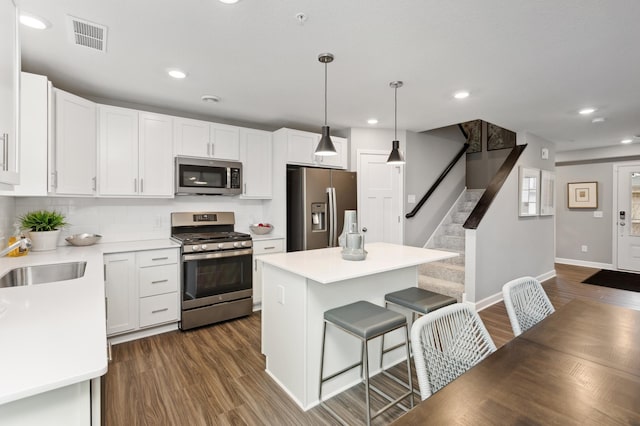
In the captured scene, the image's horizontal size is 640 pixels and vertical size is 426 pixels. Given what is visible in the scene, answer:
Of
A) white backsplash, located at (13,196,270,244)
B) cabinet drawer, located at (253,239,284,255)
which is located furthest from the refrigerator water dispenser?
white backsplash, located at (13,196,270,244)

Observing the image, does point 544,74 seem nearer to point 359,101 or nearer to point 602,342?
point 359,101

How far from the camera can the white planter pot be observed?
272cm

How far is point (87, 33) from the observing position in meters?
2.01

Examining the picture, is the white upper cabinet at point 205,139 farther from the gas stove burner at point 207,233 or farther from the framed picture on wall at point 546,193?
the framed picture on wall at point 546,193

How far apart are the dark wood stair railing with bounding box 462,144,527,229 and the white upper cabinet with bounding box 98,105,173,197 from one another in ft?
11.6

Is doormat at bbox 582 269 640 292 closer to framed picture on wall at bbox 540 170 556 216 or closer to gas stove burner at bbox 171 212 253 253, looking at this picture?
framed picture on wall at bbox 540 170 556 216

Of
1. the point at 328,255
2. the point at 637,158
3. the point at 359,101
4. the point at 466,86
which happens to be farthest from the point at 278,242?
the point at 637,158

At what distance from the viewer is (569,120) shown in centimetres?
409

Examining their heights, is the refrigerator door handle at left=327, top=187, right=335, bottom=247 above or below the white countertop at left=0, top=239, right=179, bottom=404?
above

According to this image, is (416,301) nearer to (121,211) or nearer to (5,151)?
(5,151)

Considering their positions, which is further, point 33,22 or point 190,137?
point 190,137

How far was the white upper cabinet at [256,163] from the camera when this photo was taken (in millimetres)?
3939

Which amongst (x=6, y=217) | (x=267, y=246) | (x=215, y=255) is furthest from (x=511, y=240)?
(x=6, y=217)

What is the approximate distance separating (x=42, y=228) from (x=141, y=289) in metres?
0.97
